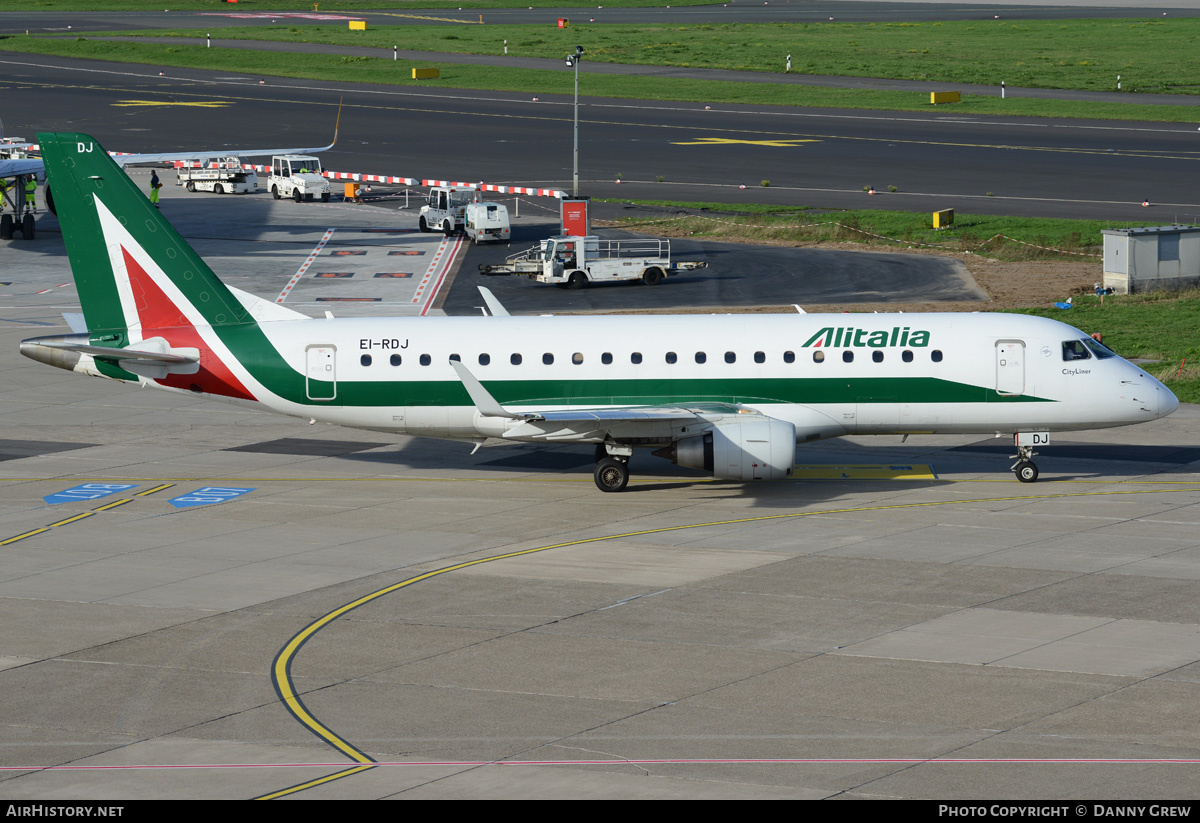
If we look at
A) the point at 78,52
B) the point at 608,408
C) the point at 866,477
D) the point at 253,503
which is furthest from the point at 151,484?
the point at 78,52

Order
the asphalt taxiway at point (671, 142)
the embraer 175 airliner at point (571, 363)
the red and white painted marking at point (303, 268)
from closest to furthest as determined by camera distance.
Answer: the embraer 175 airliner at point (571, 363) → the red and white painted marking at point (303, 268) → the asphalt taxiway at point (671, 142)

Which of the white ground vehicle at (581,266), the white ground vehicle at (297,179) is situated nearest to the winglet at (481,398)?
the white ground vehicle at (581,266)

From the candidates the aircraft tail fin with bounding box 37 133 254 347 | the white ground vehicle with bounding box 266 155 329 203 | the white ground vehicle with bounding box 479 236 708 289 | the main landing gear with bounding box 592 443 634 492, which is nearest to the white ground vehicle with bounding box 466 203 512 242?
the white ground vehicle with bounding box 479 236 708 289

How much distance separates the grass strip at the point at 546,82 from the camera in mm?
125438

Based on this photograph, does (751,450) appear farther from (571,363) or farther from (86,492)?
(86,492)

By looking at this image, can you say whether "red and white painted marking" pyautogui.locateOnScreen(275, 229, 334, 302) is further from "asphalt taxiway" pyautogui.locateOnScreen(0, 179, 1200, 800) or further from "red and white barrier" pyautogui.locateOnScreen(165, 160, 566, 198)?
"asphalt taxiway" pyautogui.locateOnScreen(0, 179, 1200, 800)

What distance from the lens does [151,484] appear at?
139 feet

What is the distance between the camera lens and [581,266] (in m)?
73.4

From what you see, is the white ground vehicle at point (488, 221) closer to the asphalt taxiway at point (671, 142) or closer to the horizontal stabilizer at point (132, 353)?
the asphalt taxiway at point (671, 142)

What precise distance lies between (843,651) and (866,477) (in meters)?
15.5

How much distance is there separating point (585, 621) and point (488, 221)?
188 feet

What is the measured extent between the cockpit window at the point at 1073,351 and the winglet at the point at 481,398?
14.3m

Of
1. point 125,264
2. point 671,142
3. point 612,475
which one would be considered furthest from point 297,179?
point 612,475

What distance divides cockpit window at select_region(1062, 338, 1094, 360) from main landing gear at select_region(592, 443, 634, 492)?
39.1ft
